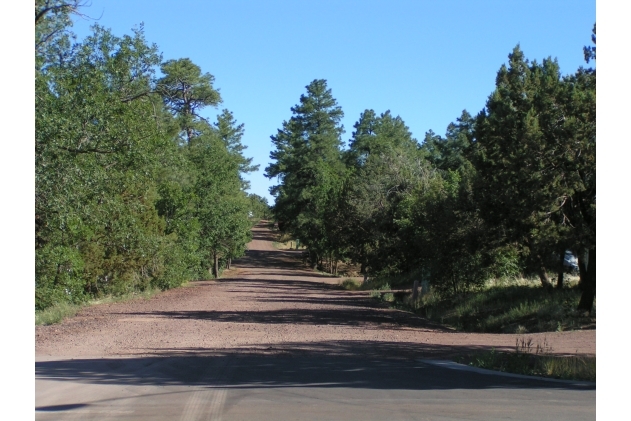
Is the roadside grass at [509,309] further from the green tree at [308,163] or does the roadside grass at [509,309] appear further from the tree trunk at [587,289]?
the green tree at [308,163]

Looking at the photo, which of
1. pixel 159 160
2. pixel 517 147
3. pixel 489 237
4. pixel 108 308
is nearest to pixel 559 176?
pixel 517 147

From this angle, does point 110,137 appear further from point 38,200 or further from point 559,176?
point 559,176

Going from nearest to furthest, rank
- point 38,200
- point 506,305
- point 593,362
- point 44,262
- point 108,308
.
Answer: point 593,362 < point 38,200 < point 44,262 < point 506,305 < point 108,308

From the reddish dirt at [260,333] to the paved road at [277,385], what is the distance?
0.35ft

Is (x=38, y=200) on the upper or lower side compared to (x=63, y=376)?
upper

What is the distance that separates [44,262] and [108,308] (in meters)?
6.33

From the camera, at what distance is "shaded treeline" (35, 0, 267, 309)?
69.1ft

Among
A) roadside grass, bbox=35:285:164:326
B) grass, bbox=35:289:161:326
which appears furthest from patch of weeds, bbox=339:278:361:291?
grass, bbox=35:289:161:326

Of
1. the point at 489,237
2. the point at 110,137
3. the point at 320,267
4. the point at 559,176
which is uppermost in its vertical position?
the point at 110,137

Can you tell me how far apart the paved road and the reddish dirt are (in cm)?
11

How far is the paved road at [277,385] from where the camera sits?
8820mm

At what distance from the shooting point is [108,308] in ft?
102

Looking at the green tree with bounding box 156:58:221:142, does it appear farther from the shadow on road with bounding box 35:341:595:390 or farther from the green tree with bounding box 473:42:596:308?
the shadow on road with bounding box 35:341:595:390

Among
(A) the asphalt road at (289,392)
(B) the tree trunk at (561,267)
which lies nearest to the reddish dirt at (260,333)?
(A) the asphalt road at (289,392)
